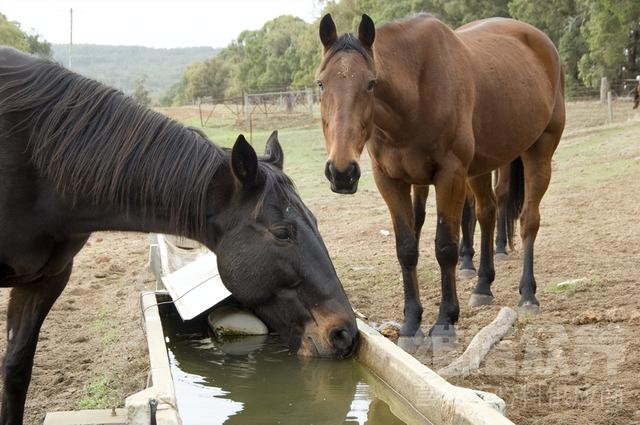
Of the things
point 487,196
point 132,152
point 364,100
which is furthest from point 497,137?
point 132,152

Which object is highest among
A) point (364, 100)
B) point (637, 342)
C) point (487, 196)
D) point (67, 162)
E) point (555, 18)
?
point (555, 18)

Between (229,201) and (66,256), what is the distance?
97 cm

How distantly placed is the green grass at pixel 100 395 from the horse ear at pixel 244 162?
179 centimetres

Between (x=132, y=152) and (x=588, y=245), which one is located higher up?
(x=132, y=152)

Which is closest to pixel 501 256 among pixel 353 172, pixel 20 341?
pixel 353 172

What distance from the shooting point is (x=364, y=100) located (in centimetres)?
486

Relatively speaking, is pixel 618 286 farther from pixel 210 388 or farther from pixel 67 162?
pixel 67 162

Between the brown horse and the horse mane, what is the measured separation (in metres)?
1.17

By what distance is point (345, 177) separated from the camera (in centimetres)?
453

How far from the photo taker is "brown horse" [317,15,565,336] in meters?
4.85

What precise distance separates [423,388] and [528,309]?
2.81m

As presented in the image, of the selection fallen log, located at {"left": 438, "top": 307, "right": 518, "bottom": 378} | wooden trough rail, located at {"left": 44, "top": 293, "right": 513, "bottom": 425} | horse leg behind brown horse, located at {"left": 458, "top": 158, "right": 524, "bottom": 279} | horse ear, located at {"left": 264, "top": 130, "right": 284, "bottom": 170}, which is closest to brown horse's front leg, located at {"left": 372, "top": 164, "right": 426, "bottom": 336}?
fallen log, located at {"left": 438, "top": 307, "right": 518, "bottom": 378}

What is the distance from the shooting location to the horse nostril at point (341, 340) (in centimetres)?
355

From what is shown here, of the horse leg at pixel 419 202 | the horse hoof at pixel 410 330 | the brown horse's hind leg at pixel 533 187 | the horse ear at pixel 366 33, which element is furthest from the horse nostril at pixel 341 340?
the brown horse's hind leg at pixel 533 187
